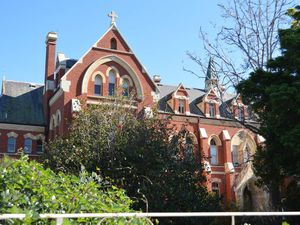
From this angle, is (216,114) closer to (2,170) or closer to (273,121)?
(273,121)

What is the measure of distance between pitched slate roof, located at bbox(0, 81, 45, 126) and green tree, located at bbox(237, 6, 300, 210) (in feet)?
75.1

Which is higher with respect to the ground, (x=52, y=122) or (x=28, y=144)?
(x=52, y=122)

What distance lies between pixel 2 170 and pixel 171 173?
11693 mm

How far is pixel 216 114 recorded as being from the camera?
4022 centimetres

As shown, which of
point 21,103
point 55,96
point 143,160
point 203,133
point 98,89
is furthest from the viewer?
point 203,133

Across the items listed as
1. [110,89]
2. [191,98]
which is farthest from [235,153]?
[110,89]

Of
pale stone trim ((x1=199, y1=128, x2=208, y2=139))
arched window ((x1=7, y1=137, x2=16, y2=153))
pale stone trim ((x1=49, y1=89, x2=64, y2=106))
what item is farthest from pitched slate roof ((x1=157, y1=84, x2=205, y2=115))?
arched window ((x1=7, y1=137, x2=16, y2=153))

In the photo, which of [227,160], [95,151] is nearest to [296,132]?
→ [95,151]

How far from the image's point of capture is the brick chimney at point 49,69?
36000 millimetres

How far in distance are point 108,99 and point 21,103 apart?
1398 cm

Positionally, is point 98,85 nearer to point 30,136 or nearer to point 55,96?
point 55,96

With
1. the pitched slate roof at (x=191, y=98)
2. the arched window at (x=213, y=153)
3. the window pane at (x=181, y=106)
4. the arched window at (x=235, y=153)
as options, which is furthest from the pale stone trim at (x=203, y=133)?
the arched window at (x=235, y=153)

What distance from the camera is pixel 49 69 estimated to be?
37406mm

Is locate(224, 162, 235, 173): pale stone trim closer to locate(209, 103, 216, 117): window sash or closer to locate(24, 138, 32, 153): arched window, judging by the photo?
locate(209, 103, 216, 117): window sash
